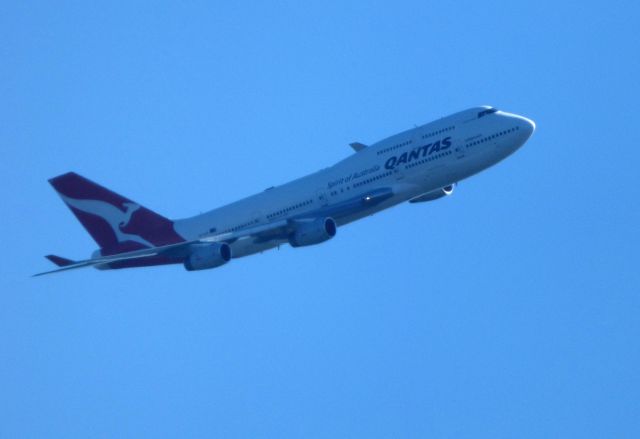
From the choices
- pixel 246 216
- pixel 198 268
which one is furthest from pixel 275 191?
pixel 198 268

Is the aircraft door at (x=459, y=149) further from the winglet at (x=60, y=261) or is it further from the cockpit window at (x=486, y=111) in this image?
the winglet at (x=60, y=261)

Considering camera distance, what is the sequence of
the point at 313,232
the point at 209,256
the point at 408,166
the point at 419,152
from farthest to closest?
the point at 209,256 < the point at 408,166 < the point at 419,152 < the point at 313,232

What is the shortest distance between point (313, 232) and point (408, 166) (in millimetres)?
7647

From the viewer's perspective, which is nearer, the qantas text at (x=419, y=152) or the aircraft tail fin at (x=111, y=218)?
the qantas text at (x=419, y=152)

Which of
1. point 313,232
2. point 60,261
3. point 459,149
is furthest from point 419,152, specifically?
point 60,261

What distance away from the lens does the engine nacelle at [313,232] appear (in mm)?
79938

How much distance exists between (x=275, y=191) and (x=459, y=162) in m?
14.3

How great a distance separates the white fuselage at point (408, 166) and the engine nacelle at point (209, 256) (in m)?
2.49

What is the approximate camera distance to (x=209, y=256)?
82.7 metres

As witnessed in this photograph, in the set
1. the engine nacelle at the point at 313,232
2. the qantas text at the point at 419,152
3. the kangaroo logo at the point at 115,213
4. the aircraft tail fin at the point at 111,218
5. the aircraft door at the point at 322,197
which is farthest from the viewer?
the kangaroo logo at the point at 115,213

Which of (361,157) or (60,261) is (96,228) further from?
(361,157)

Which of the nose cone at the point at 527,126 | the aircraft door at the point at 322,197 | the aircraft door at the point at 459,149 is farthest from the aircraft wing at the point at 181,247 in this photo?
the nose cone at the point at 527,126

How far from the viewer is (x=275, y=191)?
8775 centimetres

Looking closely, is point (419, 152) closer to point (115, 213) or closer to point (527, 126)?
point (527, 126)
